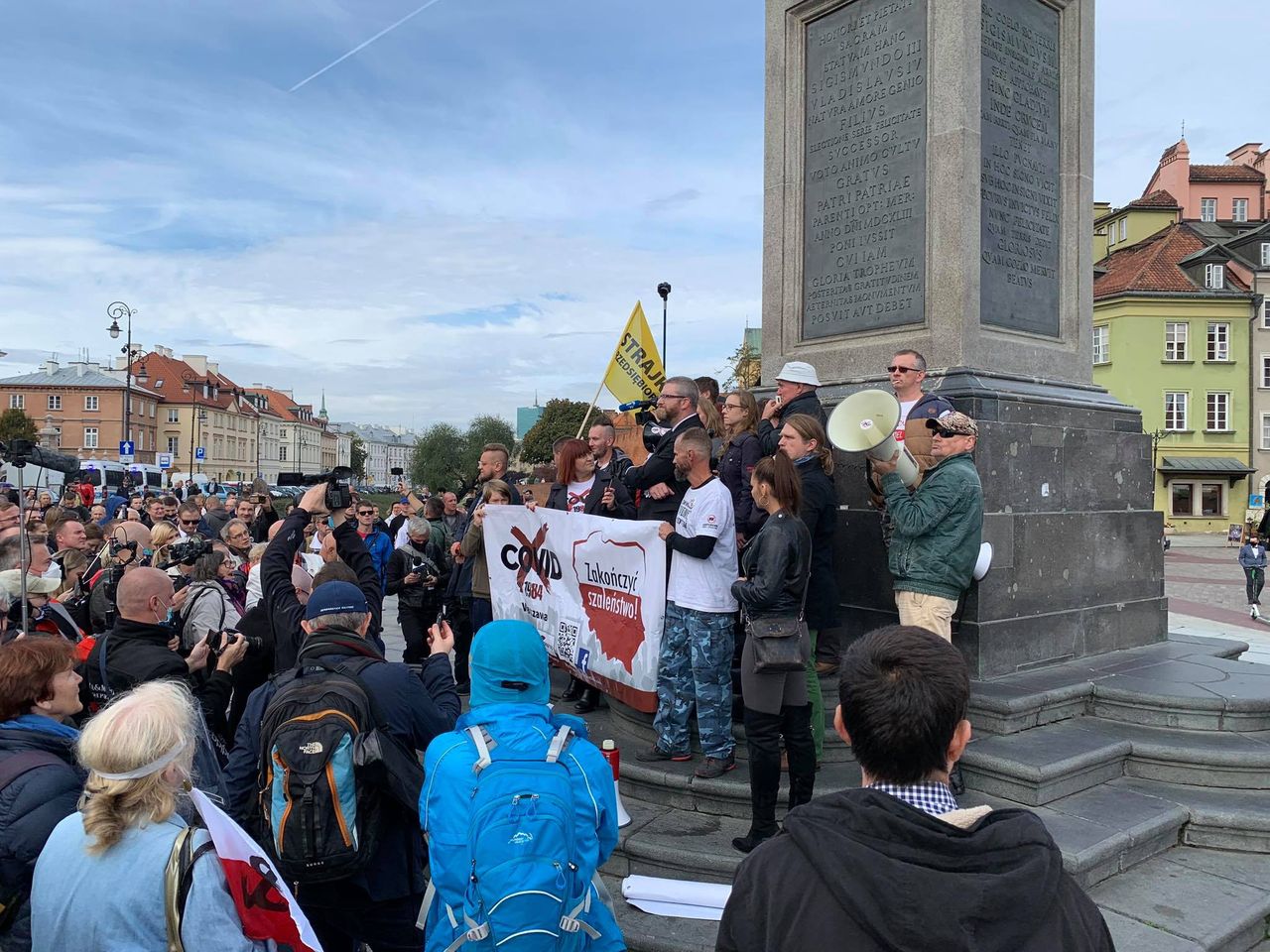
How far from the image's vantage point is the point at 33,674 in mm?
2807

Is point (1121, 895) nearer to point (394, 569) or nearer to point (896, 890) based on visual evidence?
point (896, 890)

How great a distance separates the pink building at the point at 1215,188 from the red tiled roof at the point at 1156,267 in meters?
9.05

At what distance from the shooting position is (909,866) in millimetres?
1464

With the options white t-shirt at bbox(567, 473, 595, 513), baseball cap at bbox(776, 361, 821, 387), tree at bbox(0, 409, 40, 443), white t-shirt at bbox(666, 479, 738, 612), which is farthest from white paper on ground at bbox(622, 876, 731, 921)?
tree at bbox(0, 409, 40, 443)

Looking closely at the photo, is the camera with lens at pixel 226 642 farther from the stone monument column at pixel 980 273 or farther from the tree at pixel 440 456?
the tree at pixel 440 456

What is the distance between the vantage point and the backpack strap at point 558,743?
2568 millimetres

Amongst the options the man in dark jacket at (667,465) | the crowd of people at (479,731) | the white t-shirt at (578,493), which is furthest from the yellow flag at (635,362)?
the man in dark jacket at (667,465)

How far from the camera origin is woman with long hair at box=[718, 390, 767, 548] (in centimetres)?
578

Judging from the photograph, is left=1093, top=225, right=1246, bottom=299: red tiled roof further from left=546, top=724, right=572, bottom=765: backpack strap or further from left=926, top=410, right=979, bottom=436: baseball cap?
left=546, top=724, right=572, bottom=765: backpack strap

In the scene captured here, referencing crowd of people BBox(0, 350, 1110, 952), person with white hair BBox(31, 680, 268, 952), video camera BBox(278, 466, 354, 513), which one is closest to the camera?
crowd of people BBox(0, 350, 1110, 952)

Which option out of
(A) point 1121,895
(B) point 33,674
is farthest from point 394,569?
(A) point 1121,895

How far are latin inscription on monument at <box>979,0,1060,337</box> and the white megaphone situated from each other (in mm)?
2231

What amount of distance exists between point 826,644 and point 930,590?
4.13 ft

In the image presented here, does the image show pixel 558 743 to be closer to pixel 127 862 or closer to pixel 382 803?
pixel 382 803
